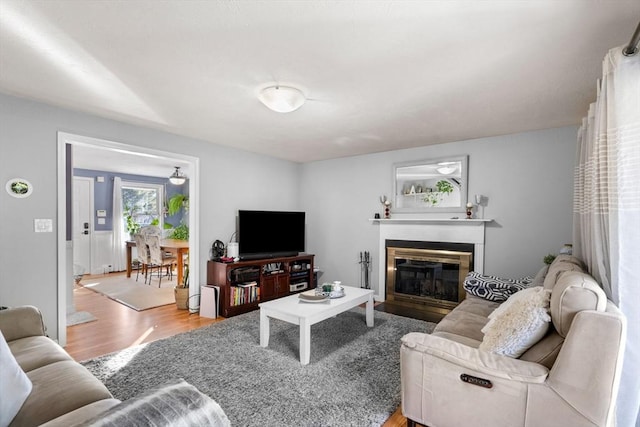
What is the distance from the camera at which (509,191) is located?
3.71 meters

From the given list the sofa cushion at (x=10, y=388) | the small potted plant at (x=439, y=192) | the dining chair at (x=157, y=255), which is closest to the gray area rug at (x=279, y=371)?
the sofa cushion at (x=10, y=388)

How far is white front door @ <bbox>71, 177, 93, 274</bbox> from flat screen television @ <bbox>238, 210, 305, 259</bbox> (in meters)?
4.18

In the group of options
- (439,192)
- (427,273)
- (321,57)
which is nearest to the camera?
(321,57)

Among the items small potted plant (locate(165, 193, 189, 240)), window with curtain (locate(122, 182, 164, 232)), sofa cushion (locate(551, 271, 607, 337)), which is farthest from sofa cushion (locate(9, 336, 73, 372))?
window with curtain (locate(122, 182, 164, 232))

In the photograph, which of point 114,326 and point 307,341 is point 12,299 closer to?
point 114,326

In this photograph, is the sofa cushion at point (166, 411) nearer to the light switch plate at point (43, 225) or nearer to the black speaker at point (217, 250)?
the light switch plate at point (43, 225)

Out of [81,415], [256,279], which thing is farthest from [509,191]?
[81,415]

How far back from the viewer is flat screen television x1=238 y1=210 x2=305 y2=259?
436 centimetres

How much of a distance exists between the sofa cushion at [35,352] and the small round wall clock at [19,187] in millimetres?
1416

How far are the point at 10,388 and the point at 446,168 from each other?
4.27 m

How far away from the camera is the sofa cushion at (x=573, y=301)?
1.38 meters

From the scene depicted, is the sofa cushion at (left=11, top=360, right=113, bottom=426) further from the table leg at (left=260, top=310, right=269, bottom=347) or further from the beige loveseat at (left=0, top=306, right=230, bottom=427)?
the table leg at (left=260, top=310, right=269, bottom=347)

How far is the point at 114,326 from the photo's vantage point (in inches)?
137

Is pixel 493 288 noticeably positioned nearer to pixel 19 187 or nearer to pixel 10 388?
pixel 10 388
